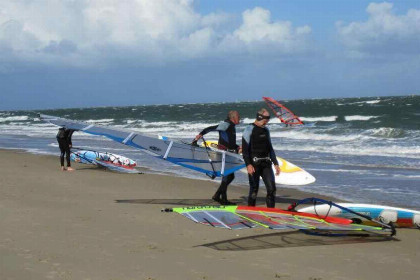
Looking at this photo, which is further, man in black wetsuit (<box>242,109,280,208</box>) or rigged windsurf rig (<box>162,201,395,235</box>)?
man in black wetsuit (<box>242,109,280,208</box>)

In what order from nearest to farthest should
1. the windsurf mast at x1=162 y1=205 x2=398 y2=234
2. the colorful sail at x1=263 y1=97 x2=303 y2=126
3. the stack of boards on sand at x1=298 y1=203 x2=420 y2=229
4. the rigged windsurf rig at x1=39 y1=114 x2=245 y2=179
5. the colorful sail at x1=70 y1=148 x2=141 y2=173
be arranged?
the windsurf mast at x1=162 y1=205 x2=398 y2=234 < the stack of boards on sand at x1=298 y1=203 x2=420 y2=229 < the rigged windsurf rig at x1=39 y1=114 x2=245 y2=179 < the colorful sail at x1=70 y1=148 x2=141 y2=173 < the colorful sail at x1=263 y1=97 x2=303 y2=126

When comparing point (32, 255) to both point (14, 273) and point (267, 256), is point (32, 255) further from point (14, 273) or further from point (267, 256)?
point (267, 256)

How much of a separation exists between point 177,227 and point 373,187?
5396 millimetres

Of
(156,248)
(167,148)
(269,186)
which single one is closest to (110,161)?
(167,148)

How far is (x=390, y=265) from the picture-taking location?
5148mm

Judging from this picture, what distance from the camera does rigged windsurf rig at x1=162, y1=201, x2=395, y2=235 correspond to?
574cm

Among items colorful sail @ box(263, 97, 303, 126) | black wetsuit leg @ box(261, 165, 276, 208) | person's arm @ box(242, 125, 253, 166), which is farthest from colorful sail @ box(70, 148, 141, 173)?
colorful sail @ box(263, 97, 303, 126)

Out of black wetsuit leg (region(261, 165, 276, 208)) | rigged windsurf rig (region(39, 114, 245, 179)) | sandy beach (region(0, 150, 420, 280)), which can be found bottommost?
sandy beach (region(0, 150, 420, 280))

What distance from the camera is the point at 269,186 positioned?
6.96 metres

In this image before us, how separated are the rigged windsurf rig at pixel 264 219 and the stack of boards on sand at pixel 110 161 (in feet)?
23.8

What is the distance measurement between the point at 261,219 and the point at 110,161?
8116mm

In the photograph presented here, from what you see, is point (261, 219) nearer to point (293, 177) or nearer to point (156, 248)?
point (156, 248)

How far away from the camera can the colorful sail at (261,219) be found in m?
5.74

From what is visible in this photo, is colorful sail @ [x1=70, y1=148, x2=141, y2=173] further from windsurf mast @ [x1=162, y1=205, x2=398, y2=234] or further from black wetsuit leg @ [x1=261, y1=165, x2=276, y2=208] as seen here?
windsurf mast @ [x1=162, y1=205, x2=398, y2=234]
